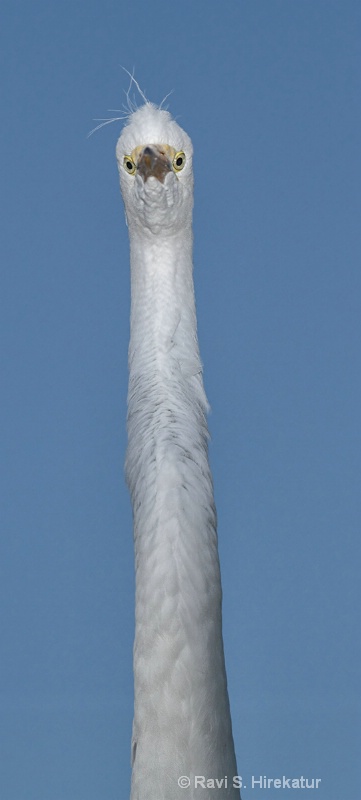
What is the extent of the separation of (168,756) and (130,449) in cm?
110

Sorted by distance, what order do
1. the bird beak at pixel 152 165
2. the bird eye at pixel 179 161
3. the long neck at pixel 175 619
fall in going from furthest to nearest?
the bird eye at pixel 179 161, the bird beak at pixel 152 165, the long neck at pixel 175 619

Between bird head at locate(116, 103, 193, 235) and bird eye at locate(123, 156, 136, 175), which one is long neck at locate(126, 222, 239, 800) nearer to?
bird head at locate(116, 103, 193, 235)

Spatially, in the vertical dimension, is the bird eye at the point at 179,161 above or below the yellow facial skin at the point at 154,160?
above

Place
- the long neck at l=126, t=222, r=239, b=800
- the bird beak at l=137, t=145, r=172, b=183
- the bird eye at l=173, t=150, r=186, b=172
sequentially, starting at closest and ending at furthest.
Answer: the long neck at l=126, t=222, r=239, b=800 < the bird beak at l=137, t=145, r=172, b=183 < the bird eye at l=173, t=150, r=186, b=172

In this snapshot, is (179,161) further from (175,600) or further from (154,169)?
(175,600)

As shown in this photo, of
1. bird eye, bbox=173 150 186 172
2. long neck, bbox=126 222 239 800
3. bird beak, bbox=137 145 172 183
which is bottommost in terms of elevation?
long neck, bbox=126 222 239 800

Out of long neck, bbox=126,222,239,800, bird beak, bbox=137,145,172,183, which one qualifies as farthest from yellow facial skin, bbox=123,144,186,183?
long neck, bbox=126,222,239,800

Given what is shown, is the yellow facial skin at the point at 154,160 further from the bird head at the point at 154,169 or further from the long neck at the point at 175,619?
the long neck at the point at 175,619

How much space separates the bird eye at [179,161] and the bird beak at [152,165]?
0.13 m

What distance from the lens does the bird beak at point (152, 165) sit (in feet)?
13.8

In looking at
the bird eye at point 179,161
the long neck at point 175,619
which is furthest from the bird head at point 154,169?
the long neck at point 175,619

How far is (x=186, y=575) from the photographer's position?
337 centimetres

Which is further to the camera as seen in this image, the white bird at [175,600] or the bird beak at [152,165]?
the bird beak at [152,165]

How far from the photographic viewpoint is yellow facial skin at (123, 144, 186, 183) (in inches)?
166
